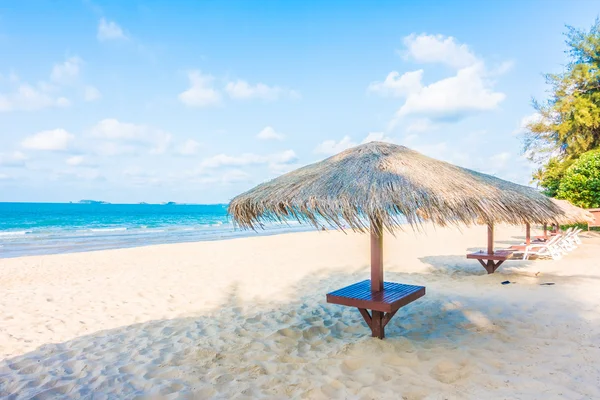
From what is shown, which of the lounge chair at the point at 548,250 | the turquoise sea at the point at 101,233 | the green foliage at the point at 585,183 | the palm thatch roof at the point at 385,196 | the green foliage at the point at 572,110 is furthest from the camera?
the turquoise sea at the point at 101,233

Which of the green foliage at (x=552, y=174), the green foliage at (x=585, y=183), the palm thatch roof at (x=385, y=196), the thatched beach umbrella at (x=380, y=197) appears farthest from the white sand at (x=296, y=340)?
the green foliage at (x=552, y=174)

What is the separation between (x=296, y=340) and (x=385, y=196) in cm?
181

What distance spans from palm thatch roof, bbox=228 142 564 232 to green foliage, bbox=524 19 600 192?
13.9m

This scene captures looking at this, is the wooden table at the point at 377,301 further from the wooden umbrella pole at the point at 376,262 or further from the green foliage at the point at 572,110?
the green foliage at the point at 572,110

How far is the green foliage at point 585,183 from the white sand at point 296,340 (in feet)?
22.0

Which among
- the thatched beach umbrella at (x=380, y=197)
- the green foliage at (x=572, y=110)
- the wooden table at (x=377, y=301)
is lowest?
the wooden table at (x=377, y=301)

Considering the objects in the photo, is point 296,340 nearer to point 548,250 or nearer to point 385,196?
point 385,196

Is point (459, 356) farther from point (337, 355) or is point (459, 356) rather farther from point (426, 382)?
point (337, 355)

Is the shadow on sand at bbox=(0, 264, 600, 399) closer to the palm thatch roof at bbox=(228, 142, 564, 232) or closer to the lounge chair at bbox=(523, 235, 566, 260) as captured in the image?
the palm thatch roof at bbox=(228, 142, 564, 232)

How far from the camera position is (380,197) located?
3174 mm

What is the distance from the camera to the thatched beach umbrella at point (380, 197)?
320 cm

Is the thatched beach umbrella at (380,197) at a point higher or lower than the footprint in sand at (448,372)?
higher

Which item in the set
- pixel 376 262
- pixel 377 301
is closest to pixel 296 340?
pixel 377 301

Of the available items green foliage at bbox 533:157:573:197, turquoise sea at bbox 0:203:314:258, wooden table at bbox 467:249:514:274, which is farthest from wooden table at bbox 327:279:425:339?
green foliage at bbox 533:157:573:197
